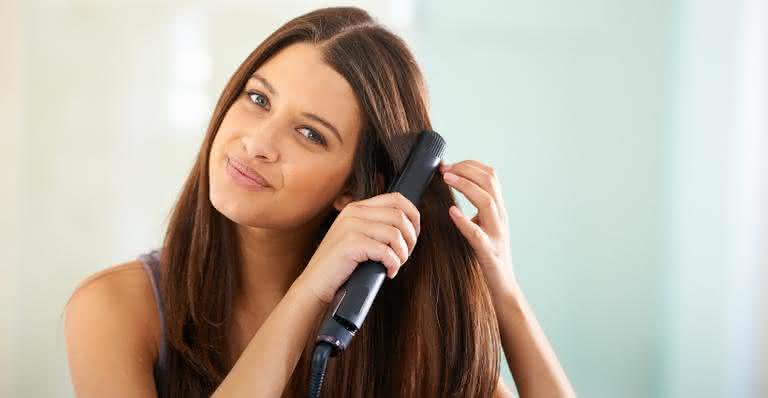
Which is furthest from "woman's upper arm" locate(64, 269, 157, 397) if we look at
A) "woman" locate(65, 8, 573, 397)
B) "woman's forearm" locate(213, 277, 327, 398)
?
"woman's forearm" locate(213, 277, 327, 398)

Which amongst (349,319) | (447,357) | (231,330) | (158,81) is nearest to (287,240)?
(231,330)

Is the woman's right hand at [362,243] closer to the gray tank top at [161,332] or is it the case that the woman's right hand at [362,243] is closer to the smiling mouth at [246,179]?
the smiling mouth at [246,179]

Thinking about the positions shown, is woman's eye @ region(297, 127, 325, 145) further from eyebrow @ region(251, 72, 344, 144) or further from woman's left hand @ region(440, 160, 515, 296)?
woman's left hand @ region(440, 160, 515, 296)

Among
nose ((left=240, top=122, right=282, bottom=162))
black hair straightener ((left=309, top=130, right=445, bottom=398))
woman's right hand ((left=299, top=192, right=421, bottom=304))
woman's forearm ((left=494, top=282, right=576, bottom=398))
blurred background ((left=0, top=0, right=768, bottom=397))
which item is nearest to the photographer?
black hair straightener ((left=309, top=130, right=445, bottom=398))

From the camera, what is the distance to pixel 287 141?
105cm

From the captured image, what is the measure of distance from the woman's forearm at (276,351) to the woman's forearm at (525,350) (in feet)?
1.02

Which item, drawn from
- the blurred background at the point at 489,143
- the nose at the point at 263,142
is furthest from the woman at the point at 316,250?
the blurred background at the point at 489,143

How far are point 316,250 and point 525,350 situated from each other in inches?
13.5

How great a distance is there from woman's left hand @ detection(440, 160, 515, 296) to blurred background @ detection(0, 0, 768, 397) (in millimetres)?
1010

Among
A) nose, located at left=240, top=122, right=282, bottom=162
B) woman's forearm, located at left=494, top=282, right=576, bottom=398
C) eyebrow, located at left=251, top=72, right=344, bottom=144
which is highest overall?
eyebrow, located at left=251, top=72, right=344, bottom=144

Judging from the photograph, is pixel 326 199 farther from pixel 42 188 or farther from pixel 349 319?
pixel 42 188

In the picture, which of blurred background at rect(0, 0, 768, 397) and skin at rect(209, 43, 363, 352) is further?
blurred background at rect(0, 0, 768, 397)

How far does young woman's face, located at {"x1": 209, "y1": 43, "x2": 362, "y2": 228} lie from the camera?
1.04 meters

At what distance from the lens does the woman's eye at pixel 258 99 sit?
43.3 inches
